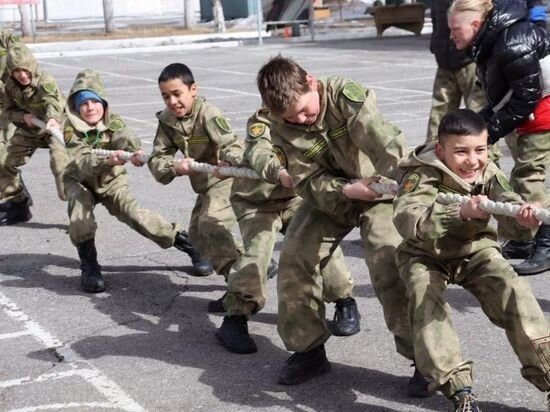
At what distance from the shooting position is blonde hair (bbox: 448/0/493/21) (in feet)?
19.3

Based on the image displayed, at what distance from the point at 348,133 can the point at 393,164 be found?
0.28 m

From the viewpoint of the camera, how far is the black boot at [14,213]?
885 centimetres

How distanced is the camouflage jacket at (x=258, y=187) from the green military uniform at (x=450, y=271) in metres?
1.19

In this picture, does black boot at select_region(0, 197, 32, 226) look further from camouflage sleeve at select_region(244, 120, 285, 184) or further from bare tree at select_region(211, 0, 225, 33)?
bare tree at select_region(211, 0, 225, 33)

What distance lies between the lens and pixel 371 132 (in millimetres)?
4672

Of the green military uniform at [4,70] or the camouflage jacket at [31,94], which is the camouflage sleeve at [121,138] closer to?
the camouflage jacket at [31,94]

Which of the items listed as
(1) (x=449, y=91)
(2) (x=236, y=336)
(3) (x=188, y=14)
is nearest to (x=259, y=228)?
(2) (x=236, y=336)

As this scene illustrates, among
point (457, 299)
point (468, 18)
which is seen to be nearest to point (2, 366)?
point (457, 299)

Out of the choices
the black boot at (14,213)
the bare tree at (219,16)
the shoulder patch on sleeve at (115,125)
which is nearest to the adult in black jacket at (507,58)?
the shoulder patch on sleeve at (115,125)

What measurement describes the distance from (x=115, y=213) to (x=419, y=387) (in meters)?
3.08

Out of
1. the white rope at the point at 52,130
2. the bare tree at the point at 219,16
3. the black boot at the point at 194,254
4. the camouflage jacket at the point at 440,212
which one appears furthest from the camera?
the bare tree at the point at 219,16

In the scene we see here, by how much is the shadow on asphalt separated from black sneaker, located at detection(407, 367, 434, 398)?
3 centimetres

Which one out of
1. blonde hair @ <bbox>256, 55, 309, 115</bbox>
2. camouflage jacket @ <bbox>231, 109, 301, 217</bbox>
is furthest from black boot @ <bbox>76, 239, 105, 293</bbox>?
blonde hair @ <bbox>256, 55, 309, 115</bbox>

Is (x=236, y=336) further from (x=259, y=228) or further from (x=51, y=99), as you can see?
(x=51, y=99)
